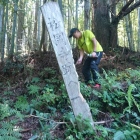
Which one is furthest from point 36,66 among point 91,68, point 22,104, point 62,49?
point 62,49

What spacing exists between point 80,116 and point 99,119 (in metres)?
0.90

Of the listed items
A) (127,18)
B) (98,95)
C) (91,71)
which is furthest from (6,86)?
(127,18)

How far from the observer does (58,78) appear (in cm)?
666

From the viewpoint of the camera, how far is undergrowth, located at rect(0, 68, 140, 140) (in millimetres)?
3820

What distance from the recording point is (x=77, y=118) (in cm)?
378

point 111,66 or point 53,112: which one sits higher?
point 111,66

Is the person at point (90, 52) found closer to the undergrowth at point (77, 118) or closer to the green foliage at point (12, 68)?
the undergrowth at point (77, 118)

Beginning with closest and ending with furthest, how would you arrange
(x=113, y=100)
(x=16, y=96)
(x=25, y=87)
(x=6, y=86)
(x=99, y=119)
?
(x=99, y=119) < (x=113, y=100) < (x=16, y=96) < (x=25, y=87) < (x=6, y=86)

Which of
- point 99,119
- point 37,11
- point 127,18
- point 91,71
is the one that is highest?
point 37,11

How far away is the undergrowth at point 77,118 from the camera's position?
382cm

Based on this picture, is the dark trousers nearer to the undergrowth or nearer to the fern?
the undergrowth

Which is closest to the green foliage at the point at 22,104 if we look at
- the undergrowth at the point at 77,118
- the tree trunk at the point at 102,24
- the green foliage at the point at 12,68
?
the undergrowth at the point at 77,118

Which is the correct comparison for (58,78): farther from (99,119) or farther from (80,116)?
(80,116)

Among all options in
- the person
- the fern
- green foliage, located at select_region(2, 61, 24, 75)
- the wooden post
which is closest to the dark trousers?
the person
